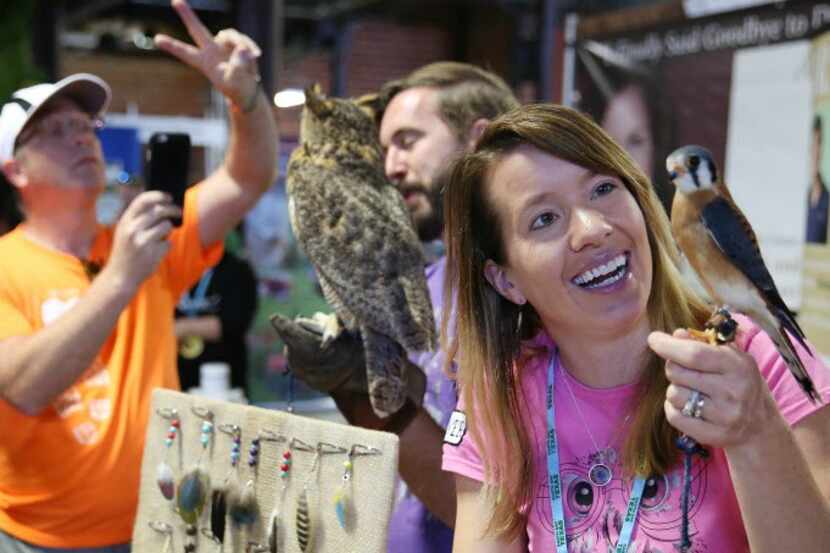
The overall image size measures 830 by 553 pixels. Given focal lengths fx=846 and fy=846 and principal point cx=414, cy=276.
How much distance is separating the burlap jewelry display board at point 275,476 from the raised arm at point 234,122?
727 millimetres

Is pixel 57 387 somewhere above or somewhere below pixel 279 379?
above

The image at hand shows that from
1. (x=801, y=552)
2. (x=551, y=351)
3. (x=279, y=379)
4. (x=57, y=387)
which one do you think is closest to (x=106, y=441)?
(x=57, y=387)

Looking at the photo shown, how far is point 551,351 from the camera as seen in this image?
1196 millimetres

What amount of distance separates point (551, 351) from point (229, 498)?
533mm

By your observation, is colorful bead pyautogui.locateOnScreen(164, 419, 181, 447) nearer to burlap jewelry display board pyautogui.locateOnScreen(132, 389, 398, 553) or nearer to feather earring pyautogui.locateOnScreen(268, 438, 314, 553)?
burlap jewelry display board pyautogui.locateOnScreen(132, 389, 398, 553)

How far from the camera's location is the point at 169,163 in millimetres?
1732

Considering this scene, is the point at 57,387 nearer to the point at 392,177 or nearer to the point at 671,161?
the point at 392,177

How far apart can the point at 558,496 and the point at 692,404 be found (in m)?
0.30

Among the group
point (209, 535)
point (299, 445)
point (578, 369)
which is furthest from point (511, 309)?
point (209, 535)

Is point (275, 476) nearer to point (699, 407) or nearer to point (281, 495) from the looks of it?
point (281, 495)

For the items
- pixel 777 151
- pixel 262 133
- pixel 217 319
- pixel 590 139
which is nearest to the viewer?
pixel 590 139

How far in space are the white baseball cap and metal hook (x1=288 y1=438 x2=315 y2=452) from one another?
1.12 m

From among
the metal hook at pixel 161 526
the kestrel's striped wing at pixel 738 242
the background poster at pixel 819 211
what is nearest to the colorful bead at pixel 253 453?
the metal hook at pixel 161 526

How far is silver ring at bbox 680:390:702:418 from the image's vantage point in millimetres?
833
